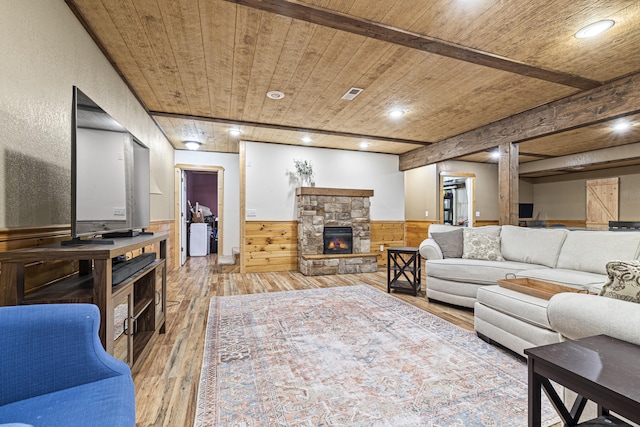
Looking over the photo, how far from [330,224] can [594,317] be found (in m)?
4.44

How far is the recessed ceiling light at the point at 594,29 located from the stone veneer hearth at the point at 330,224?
3.80m

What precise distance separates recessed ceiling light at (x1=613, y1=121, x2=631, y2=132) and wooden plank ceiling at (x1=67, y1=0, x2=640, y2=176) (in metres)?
0.33

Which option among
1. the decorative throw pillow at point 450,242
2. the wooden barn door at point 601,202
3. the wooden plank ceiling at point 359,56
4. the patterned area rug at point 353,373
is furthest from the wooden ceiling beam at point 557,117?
the wooden barn door at point 601,202

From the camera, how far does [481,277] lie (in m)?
3.22

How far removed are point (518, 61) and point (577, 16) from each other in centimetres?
62

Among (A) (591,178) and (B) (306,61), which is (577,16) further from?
(A) (591,178)

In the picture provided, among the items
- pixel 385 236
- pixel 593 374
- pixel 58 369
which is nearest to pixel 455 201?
pixel 385 236

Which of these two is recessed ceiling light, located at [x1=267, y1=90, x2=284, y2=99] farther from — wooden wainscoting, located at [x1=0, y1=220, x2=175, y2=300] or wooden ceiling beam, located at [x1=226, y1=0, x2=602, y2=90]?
wooden wainscoting, located at [x1=0, y1=220, x2=175, y2=300]

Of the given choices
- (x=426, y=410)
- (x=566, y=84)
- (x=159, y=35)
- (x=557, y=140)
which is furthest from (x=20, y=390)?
(x=557, y=140)

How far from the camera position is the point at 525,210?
28.9ft

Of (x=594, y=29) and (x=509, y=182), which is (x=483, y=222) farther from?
(x=594, y=29)

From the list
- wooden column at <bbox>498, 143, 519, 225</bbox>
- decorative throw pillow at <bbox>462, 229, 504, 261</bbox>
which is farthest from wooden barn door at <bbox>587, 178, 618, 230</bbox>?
decorative throw pillow at <bbox>462, 229, 504, 261</bbox>

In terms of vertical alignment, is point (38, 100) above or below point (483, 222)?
above

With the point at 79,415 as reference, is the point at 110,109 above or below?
above
